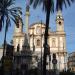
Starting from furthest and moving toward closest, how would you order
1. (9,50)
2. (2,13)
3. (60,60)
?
1. (60,60)
2. (2,13)
3. (9,50)

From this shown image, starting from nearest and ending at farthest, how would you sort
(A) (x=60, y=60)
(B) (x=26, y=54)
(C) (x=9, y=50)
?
(C) (x=9, y=50) < (B) (x=26, y=54) < (A) (x=60, y=60)

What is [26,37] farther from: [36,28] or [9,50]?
[9,50]

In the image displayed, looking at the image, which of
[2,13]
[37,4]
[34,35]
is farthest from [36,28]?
[37,4]

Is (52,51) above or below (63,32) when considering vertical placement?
below

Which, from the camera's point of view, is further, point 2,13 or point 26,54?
point 26,54

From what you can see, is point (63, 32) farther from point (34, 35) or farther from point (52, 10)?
point (52, 10)

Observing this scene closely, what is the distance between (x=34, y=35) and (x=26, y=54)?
1482cm

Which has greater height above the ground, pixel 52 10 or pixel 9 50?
pixel 52 10

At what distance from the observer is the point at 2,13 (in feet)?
140

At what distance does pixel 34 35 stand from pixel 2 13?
61.0 meters

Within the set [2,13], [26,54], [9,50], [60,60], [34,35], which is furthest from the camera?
[34,35]

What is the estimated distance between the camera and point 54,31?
102000 millimetres

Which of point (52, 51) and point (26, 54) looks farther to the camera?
point (52, 51)

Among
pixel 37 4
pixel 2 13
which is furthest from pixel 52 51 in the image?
pixel 37 4
